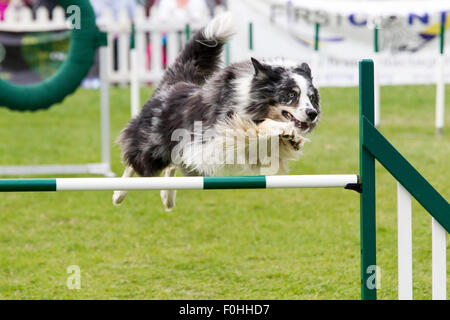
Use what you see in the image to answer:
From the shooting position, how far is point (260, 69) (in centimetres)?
332

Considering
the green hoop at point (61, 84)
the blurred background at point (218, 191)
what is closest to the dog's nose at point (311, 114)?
the blurred background at point (218, 191)

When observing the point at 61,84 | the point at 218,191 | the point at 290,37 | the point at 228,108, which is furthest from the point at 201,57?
the point at 290,37

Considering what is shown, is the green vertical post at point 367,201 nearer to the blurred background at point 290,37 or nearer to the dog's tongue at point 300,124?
the dog's tongue at point 300,124

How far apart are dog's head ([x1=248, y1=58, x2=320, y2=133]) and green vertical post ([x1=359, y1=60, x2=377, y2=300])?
0.61 m

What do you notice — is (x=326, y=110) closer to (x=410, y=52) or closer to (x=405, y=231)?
(x=410, y=52)

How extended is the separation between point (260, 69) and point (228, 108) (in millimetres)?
237

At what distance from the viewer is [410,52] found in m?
10.6

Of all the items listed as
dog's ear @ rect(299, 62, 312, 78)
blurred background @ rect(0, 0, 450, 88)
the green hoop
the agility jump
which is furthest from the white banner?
the agility jump

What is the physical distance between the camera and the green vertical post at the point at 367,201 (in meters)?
2.60

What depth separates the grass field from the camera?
4.15m

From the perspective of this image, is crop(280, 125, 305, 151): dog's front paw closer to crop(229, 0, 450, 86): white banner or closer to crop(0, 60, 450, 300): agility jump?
crop(0, 60, 450, 300): agility jump

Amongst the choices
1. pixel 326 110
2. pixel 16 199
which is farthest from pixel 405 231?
pixel 326 110

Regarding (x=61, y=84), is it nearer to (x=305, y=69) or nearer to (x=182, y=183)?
(x=305, y=69)

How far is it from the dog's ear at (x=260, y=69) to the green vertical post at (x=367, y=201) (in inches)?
30.3
